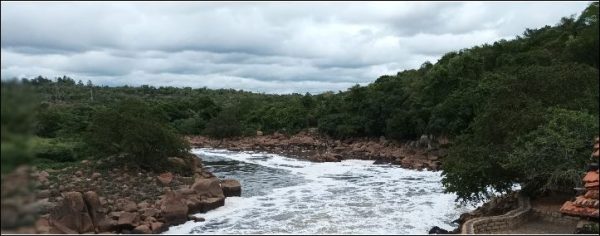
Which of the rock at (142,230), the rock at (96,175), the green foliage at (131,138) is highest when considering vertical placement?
the green foliage at (131,138)

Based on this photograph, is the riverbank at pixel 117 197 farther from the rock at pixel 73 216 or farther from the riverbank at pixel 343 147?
the riverbank at pixel 343 147

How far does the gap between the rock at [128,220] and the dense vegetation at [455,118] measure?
5804 millimetres

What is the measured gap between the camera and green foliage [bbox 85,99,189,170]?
31.8 metres

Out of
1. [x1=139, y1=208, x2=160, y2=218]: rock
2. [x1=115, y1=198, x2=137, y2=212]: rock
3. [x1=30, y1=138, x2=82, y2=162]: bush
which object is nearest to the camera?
[x1=139, y1=208, x2=160, y2=218]: rock

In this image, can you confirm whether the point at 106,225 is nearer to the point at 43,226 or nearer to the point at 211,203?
the point at 43,226

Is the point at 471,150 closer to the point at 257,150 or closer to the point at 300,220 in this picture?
the point at 300,220

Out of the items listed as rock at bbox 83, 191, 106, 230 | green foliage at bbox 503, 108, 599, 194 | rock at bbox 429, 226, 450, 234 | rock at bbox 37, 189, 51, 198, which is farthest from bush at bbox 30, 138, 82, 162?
green foliage at bbox 503, 108, 599, 194

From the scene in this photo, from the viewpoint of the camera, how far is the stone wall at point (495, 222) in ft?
54.7

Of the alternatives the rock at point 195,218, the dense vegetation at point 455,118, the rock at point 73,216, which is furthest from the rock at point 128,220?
the dense vegetation at point 455,118

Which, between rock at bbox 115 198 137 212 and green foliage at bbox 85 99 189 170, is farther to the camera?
green foliage at bbox 85 99 189 170

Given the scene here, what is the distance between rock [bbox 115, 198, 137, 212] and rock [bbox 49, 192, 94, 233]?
8.43 ft

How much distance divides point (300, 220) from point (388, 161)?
945 inches

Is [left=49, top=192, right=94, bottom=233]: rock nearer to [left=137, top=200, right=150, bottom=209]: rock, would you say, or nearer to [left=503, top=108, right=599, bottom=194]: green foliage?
[left=137, top=200, right=150, bottom=209]: rock

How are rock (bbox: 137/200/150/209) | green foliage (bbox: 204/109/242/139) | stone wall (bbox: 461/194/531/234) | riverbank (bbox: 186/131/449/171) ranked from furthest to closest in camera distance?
green foliage (bbox: 204/109/242/139) → riverbank (bbox: 186/131/449/171) → rock (bbox: 137/200/150/209) → stone wall (bbox: 461/194/531/234)
